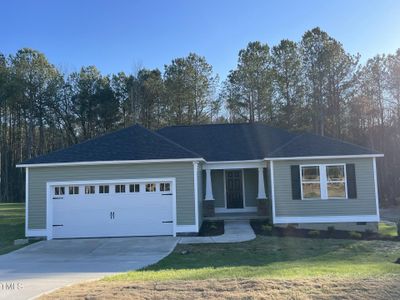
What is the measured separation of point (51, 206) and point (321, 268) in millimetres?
10752

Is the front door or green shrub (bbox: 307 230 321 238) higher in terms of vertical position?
the front door

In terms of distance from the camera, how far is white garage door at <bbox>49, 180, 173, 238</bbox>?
613 inches

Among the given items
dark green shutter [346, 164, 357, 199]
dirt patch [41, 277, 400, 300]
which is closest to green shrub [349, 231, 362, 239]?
dark green shutter [346, 164, 357, 199]

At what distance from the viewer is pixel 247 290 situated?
6.62 meters

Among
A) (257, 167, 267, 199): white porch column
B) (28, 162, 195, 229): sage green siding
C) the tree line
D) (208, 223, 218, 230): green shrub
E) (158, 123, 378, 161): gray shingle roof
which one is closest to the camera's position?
(28, 162, 195, 229): sage green siding

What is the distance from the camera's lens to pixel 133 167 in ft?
51.6

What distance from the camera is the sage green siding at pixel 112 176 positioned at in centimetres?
1553

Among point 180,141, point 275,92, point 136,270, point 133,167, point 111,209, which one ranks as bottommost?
point 136,270

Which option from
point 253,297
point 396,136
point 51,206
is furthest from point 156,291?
point 396,136

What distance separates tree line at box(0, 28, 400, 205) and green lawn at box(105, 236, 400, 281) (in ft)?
67.4

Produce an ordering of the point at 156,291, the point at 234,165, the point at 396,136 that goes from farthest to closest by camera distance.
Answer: the point at 396,136 < the point at 234,165 < the point at 156,291

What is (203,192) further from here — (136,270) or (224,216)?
(136,270)

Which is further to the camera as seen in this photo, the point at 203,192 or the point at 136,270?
the point at 203,192

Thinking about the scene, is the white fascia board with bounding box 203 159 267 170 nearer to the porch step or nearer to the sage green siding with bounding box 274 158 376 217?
the sage green siding with bounding box 274 158 376 217
